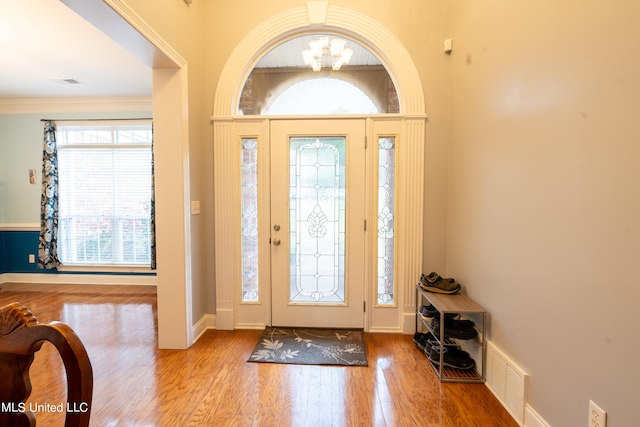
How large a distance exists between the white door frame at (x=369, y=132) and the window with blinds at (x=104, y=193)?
2.19m

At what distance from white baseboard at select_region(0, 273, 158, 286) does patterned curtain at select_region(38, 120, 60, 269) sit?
0.24m

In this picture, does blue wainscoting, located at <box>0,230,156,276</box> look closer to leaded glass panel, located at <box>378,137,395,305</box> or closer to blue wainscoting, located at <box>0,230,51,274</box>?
blue wainscoting, located at <box>0,230,51,274</box>

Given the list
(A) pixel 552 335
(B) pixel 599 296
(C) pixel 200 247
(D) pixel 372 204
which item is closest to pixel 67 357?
(B) pixel 599 296

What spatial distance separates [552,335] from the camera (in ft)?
4.38

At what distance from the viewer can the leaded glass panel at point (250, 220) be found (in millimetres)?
2613

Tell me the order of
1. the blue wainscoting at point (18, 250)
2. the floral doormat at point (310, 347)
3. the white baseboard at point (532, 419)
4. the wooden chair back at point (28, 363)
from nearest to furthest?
the wooden chair back at point (28, 363), the white baseboard at point (532, 419), the floral doormat at point (310, 347), the blue wainscoting at point (18, 250)

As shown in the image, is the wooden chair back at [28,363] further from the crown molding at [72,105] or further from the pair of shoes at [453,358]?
the crown molding at [72,105]

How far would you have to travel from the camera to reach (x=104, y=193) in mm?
4121

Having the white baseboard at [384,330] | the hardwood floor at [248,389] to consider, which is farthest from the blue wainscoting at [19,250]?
the white baseboard at [384,330]

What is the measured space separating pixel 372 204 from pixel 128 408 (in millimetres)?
2300

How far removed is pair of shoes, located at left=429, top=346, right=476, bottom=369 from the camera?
1.98m

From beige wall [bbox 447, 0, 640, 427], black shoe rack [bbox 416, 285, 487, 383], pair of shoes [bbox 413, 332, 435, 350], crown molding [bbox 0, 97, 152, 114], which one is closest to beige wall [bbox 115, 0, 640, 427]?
beige wall [bbox 447, 0, 640, 427]

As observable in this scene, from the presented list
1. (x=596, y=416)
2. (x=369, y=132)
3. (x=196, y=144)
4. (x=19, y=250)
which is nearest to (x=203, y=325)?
(x=196, y=144)

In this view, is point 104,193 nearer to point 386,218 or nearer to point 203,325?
point 203,325
